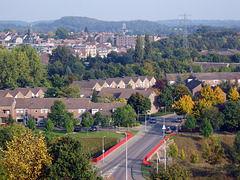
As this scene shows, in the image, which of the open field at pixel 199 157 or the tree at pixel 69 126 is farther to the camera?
the tree at pixel 69 126

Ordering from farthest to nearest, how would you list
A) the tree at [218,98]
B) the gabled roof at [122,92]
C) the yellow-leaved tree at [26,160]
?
1. the gabled roof at [122,92]
2. the tree at [218,98]
3. the yellow-leaved tree at [26,160]

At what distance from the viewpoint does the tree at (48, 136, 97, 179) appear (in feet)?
48.2

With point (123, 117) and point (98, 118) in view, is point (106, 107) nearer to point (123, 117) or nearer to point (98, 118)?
point (98, 118)

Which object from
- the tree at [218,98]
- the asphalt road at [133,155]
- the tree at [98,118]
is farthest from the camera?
the tree at [218,98]

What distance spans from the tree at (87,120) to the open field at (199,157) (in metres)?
6.27

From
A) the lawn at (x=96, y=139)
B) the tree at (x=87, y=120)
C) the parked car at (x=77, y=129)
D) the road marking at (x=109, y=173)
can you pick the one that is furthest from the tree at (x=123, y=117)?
the road marking at (x=109, y=173)

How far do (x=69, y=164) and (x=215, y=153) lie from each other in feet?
43.0

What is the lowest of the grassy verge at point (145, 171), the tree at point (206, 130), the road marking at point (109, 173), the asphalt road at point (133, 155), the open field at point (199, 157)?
the open field at point (199, 157)

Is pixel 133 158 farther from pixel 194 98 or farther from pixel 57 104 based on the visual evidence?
pixel 194 98

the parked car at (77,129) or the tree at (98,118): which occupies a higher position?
the tree at (98,118)

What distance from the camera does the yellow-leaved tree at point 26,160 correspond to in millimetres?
14445

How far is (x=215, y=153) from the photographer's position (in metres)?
25.2

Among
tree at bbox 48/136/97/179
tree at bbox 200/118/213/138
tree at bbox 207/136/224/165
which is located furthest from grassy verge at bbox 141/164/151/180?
tree at bbox 200/118/213/138

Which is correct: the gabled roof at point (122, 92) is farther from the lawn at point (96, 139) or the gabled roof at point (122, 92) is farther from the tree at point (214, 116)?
the lawn at point (96, 139)
